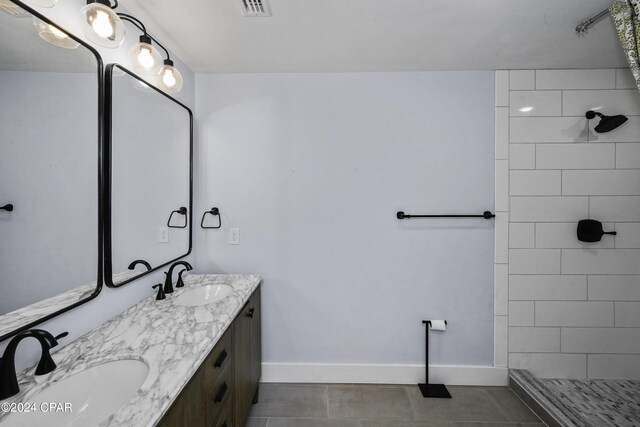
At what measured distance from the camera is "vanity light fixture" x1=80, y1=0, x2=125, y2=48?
98 cm

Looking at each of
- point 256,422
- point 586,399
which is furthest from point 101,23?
point 586,399

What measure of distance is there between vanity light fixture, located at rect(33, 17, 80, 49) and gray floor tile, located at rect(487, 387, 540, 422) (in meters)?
3.01

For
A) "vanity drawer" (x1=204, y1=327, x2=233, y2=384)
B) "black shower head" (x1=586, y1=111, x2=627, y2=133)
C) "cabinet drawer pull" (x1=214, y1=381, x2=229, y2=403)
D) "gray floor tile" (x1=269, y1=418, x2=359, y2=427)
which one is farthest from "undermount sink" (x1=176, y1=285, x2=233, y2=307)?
"black shower head" (x1=586, y1=111, x2=627, y2=133)

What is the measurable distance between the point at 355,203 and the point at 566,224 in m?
1.56

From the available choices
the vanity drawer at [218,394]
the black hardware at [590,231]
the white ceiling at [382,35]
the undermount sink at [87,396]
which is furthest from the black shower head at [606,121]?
the undermount sink at [87,396]

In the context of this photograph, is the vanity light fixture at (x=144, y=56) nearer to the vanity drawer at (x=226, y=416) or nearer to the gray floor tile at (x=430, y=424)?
the vanity drawer at (x=226, y=416)

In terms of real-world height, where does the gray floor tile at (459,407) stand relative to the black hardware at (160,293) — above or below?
below

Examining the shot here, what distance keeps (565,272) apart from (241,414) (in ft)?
7.86

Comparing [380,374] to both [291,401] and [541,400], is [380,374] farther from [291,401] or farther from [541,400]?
[541,400]

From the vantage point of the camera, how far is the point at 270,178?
2010mm

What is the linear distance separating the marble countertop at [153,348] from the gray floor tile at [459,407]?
1.41 metres

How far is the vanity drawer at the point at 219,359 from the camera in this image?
1.05m

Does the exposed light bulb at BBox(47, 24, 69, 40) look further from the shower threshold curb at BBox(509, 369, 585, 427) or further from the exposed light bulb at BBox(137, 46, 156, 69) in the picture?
the shower threshold curb at BBox(509, 369, 585, 427)

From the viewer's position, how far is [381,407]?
5.88 feet
